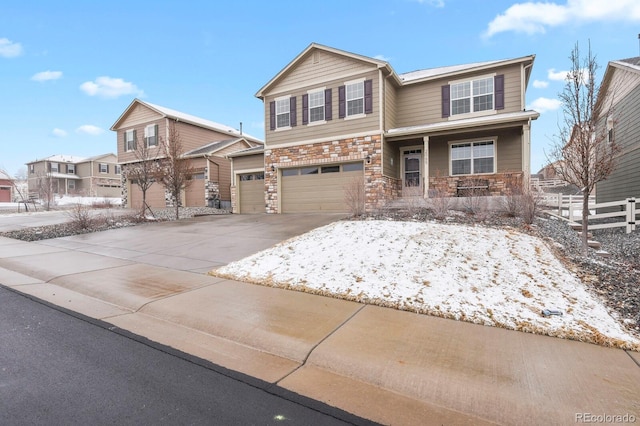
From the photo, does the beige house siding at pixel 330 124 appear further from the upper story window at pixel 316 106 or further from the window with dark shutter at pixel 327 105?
the upper story window at pixel 316 106

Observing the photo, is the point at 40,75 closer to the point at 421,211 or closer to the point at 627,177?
the point at 421,211

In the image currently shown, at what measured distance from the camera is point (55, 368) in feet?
8.77

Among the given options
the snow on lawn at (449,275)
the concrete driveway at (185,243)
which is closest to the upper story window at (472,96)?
the snow on lawn at (449,275)

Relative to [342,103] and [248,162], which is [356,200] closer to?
[342,103]

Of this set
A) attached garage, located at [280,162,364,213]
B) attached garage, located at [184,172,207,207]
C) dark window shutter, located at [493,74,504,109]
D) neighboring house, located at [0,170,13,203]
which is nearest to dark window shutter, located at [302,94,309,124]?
attached garage, located at [280,162,364,213]

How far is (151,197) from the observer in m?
21.9

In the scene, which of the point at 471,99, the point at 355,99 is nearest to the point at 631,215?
the point at 471,99

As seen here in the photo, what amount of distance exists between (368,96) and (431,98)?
3030mm

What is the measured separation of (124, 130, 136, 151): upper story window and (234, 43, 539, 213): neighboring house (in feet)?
40.6

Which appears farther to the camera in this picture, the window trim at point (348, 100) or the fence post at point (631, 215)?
the window trim at point (348, 100)

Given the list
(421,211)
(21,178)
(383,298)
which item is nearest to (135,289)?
(383,298)

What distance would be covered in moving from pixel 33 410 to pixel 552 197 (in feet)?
63.7

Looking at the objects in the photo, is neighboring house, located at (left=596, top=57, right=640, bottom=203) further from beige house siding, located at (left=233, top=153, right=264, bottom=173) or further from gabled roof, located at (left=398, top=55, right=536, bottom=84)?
beige house siding, located at (left=233, top=153, right=264, bottom=173)

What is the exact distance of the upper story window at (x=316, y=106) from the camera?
14.2 metres
